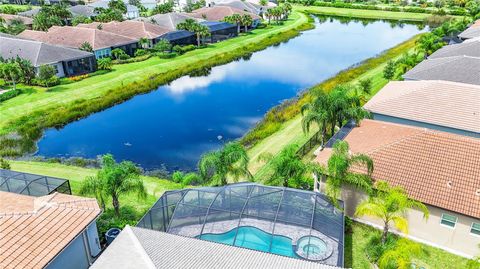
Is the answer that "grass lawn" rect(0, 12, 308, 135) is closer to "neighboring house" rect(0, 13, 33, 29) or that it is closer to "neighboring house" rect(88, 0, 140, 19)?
"neighboring house" rect(0, 13, 33, 29)

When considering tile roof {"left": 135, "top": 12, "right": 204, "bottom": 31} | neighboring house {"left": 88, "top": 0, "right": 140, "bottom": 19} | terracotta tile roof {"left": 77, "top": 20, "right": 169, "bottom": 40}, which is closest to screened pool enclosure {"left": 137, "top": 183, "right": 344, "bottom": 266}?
terracotta tile roof {"left": 77, "top": 20, "right": 169, "bottom": 40}

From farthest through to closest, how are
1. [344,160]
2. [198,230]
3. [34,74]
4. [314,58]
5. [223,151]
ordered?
[314,58] → [34,74] → [223,151] → [344,160] → [198,230]

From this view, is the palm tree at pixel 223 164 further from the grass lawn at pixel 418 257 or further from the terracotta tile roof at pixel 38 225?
the grass lawn at pixel 418 257

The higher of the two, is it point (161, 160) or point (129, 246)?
point (129, 246)

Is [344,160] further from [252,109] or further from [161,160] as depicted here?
[252,109]

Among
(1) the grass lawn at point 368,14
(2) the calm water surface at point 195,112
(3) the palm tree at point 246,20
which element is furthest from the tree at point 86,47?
(1) the grass lawn at point 368,14

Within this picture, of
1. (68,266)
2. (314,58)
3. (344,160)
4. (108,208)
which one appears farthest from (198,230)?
(314,58)

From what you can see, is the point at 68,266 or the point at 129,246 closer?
the point at 129,246
